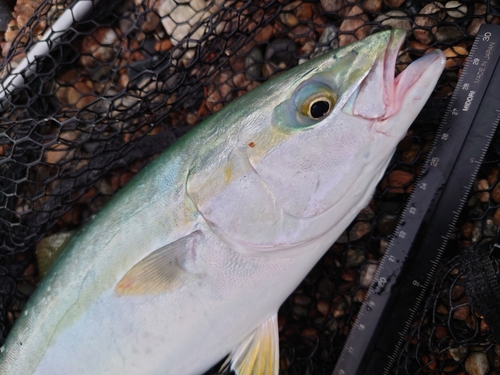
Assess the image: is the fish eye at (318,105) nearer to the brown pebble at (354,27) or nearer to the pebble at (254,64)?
the brown pebble at (354,27)

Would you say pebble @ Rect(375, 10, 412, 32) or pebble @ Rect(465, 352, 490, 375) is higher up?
pebble @ Rect(375, 10, 412, 32)

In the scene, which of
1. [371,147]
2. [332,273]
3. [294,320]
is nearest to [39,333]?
[294,320]

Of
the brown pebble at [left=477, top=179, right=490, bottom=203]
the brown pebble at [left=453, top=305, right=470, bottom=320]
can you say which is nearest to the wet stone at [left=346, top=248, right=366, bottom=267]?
the brown pebble at [left=453, top=305, right=470, bottom=320]

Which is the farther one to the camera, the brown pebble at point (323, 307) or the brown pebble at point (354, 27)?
the brown pebble at point (323, 307)

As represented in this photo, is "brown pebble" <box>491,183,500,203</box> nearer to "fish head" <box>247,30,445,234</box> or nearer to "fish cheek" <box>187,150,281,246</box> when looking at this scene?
"fish head" <box>247,30,445,234</box>

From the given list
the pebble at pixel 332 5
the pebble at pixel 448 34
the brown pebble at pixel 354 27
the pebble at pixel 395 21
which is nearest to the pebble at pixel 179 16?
the pebble at pixel 332 5

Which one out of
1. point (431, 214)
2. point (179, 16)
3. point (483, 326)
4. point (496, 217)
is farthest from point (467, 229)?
point (179, 16)

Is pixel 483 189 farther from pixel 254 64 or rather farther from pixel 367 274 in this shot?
pixel 254 64

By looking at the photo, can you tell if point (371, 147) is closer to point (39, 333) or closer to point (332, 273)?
point (332, 273)
